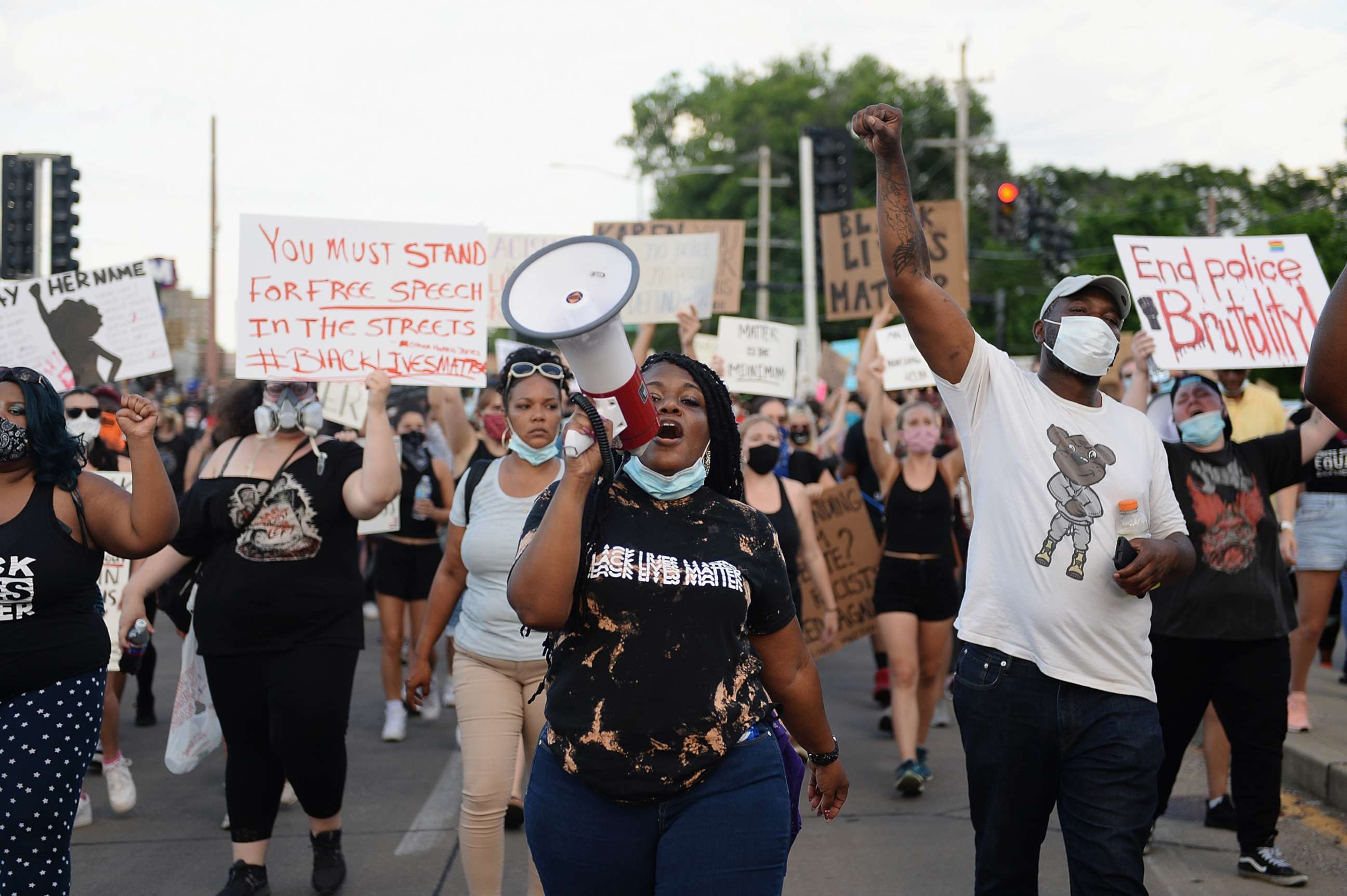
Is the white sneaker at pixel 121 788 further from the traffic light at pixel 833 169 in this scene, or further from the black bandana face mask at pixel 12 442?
the traffic light at pixel 833 169

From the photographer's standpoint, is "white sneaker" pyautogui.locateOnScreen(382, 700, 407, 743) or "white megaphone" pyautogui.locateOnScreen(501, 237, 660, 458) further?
"white sneaker" pyautogui.locateOnScreen(382, 700, 407, 743)

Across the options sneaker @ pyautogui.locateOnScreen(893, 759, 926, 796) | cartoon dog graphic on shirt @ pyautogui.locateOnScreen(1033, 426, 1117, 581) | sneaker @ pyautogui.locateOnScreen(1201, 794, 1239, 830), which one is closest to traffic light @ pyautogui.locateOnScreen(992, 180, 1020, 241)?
sneaker @ pyautogui.locateOnScreen(893, 759, 926, 796)

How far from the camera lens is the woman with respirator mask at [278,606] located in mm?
4828

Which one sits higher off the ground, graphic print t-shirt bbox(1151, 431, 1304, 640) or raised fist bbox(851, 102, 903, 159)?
raised fist bbox(851, 102, 903, 159)

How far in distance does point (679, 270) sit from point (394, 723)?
4456mm

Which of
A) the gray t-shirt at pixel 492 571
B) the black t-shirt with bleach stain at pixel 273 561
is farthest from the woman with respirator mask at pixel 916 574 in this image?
the black t-shirt with bleach stain at pixel 273 561

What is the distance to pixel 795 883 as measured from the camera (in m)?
5.22

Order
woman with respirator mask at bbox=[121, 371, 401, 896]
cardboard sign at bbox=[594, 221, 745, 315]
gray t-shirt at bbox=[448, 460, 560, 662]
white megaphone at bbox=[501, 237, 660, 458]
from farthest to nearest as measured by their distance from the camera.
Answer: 1. cardboard sign at bbox=[594, 221, 745, 315]
2. woman with respirator mask at bbox=[121, 371, 401, 896]
3. gray t-shirt at bbox=[448, 460, 560, 662]
4. white megaphone at bbox=[501, 237, 660, 458]

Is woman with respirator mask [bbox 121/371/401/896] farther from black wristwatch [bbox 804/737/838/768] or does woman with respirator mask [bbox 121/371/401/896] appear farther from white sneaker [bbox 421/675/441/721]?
white sneaker [bbox 421/675/441/721]

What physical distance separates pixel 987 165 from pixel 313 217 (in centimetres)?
5083

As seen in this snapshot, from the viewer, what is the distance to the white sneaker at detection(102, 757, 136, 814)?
20.5 feet

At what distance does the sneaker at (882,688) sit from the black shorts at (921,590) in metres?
1.91

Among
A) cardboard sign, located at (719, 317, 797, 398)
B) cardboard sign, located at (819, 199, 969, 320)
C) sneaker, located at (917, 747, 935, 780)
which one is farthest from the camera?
cardboard sign, located at (719, 317, 797, 398)

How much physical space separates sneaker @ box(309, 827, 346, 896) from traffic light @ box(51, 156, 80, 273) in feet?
33.3
